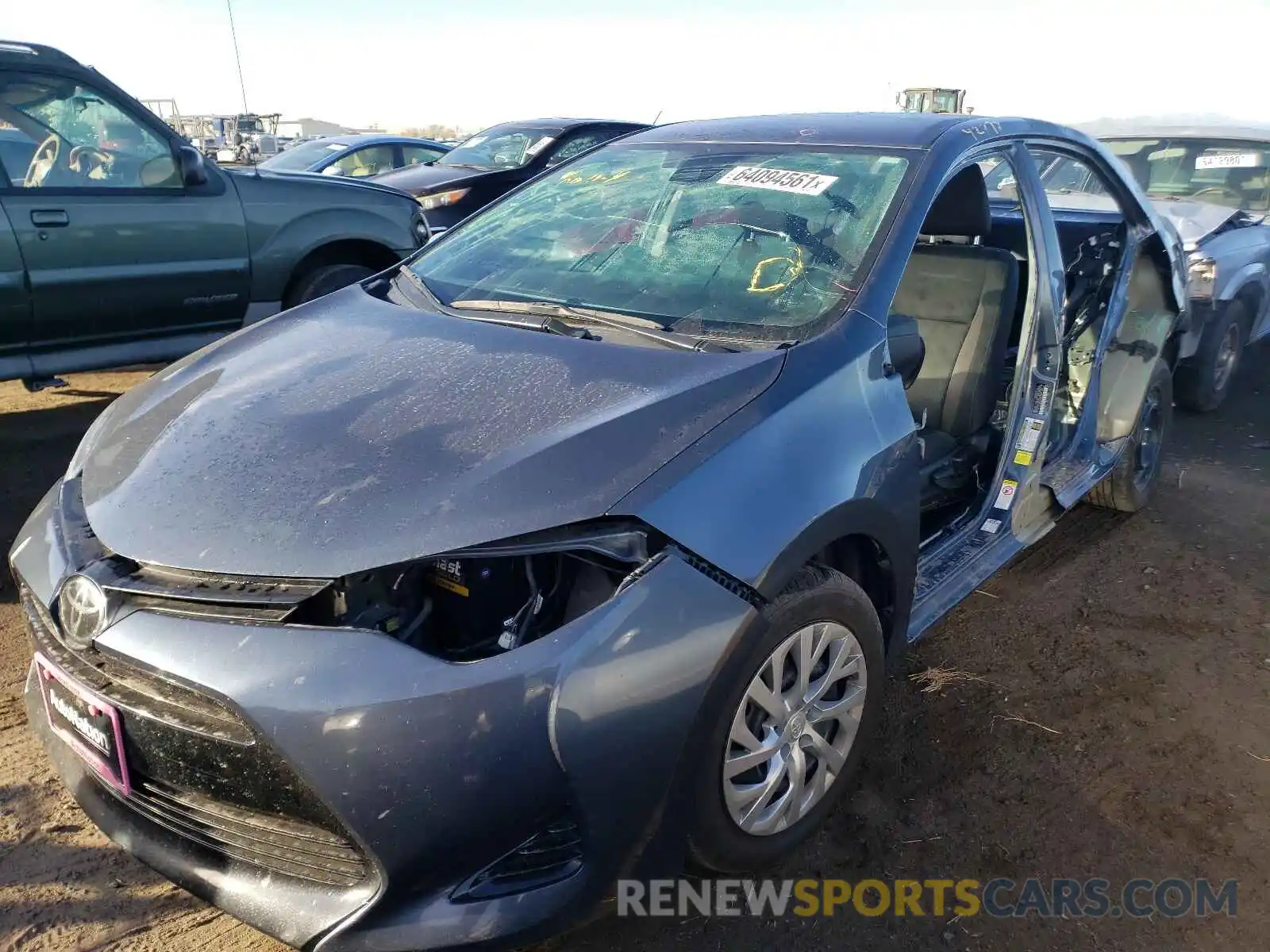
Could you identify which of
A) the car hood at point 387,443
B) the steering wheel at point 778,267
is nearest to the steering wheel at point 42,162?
the car hood at point 387,443

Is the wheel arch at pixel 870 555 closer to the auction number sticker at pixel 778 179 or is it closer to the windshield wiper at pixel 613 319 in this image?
the windshield wiper at pixel 613 319

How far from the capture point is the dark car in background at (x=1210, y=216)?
5.65 metres

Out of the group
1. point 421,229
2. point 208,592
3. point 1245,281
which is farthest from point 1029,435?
point 421,229

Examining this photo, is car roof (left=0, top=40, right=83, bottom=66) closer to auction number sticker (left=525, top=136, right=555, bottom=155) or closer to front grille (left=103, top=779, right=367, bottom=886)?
front grille (left=103, top=779, right=367, bottom=886)

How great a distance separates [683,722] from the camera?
174cm

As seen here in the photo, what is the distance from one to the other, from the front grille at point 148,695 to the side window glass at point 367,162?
1024cm

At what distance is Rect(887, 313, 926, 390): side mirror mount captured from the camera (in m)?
2.40

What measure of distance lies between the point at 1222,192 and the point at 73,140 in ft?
24.6

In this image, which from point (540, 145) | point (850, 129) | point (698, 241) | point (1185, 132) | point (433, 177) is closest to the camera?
point (698, 241)

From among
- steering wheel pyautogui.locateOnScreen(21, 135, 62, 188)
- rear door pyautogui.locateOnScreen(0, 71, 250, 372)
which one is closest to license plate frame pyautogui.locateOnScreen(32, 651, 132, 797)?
rear door pyautogui.locateOnScreen(0, 71, 250, 372)

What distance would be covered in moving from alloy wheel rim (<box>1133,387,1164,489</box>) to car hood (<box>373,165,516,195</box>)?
21.1 ft

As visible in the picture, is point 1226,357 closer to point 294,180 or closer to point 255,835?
point 294,180

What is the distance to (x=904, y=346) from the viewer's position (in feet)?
7.98

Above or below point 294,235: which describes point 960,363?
below
